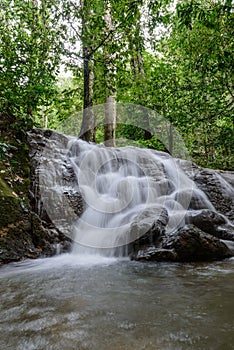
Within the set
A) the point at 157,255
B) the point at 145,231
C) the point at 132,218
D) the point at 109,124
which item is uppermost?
the point at 109,124

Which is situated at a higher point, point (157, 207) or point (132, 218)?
point (157, 207)

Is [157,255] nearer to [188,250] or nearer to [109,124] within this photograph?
[188,250]

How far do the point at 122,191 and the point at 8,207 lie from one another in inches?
109

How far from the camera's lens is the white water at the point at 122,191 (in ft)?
15.6

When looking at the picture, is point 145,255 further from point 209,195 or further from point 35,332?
point 209,195

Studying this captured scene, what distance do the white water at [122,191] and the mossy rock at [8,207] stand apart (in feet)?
3.62

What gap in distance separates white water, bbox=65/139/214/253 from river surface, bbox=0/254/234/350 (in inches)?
48.9

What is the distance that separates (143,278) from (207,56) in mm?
3785

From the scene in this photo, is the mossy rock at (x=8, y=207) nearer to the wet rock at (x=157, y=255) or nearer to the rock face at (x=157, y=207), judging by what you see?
the rock face at (x=157, y=207)

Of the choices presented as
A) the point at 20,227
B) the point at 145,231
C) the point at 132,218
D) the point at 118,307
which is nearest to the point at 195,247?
the point at 145,231

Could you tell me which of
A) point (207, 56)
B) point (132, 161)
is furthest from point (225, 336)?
point (132, 161)

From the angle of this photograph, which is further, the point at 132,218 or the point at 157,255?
the point at 132,218

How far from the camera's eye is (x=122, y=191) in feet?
19.8

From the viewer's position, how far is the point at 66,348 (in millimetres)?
1535
